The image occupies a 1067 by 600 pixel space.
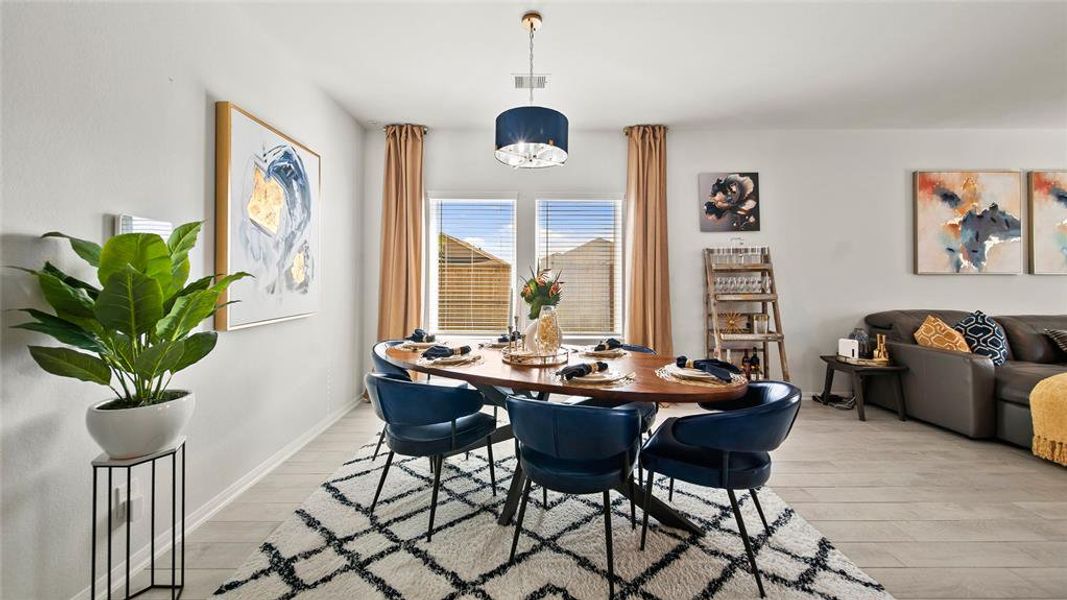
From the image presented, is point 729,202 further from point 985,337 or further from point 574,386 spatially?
point 574,386

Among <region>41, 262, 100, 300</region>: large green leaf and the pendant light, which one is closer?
<region>41, 262, 100, 300</region>: large green leaf

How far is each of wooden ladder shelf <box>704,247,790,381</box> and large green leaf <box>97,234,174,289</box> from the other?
397 centimetres

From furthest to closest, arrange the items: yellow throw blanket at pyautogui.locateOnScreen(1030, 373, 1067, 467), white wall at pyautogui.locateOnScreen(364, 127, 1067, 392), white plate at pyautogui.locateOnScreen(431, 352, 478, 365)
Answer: white wall at pyautogui.locateOnScreen(364, 127, 1067, 392)
yellow throw blanket at pyautogui.locateOnScreen(1030, 373, 1067, 467)
white plate at pyautogui.locateOnScreen(431, 352, 478, 365)

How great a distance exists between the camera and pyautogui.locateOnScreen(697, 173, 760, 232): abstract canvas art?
440cm

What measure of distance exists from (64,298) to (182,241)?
372 millimetres

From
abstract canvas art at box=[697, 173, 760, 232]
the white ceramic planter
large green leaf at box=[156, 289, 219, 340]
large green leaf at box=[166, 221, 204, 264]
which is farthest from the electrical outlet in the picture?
abstract canvas art at box=[697, 173, 760, 232]

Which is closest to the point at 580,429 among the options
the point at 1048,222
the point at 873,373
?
the point at 873,373

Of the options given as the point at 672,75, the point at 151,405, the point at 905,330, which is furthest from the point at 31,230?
the point at 905,330

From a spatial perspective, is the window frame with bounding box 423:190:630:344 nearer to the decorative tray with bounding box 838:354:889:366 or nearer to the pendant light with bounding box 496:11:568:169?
the pendant light with bounding box 496:11:568:169

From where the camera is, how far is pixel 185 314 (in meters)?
1.53

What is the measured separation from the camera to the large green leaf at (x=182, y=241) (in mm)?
1563

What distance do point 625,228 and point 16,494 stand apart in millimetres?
4187

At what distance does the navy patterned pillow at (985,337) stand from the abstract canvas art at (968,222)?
28.6 inches

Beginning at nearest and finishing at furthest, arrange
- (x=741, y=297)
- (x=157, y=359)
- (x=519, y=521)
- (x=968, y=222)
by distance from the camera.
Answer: (x=157, y=359) → (x=519, y=521) → (x=741, y=297) → (x=968, y=222)
